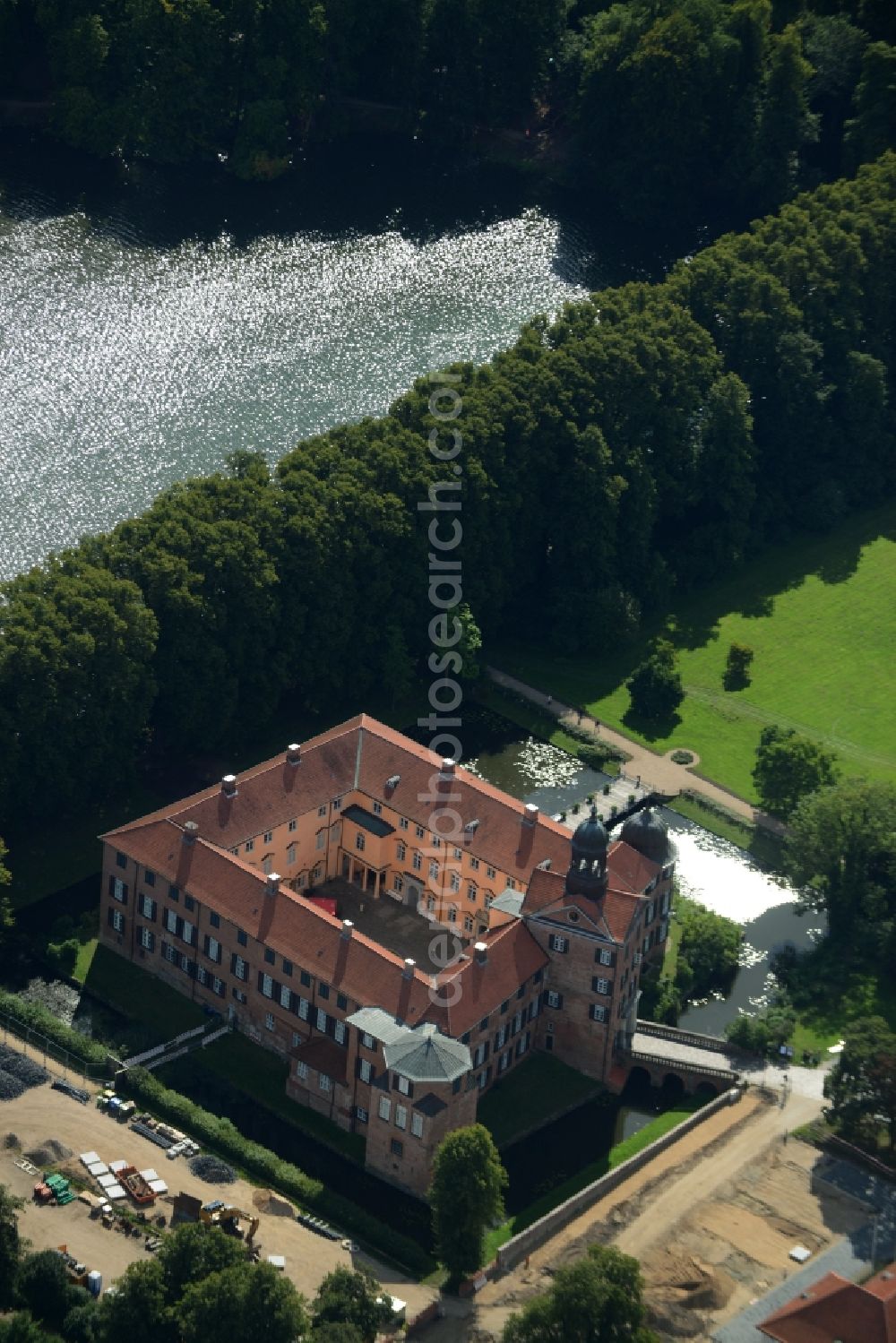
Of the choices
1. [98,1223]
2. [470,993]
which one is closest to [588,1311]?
[470,993]

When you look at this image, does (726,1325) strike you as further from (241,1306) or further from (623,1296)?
(241,1306)

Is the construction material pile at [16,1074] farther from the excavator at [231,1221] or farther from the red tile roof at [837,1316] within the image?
the red tile roof at [837,1316]

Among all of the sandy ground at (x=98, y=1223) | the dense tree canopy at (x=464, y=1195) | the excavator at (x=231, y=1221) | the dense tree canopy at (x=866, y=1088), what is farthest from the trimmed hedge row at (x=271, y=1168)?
the dense tree canopy at (x=866, y=1088)

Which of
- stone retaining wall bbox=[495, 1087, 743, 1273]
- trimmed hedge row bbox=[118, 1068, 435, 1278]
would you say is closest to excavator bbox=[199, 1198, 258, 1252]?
trimmed hedge row bbox=[118, 1068, 435, 1278]

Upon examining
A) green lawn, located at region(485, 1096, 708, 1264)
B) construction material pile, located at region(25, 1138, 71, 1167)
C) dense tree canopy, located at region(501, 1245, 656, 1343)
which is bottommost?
green lawn, located at region(485, 1096, 708, 1264)

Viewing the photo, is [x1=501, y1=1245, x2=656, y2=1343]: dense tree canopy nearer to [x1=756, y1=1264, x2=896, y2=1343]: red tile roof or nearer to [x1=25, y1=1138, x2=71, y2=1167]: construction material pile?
[x1=756, y1=1264, x2=896, y2=1343]: red tile roof
